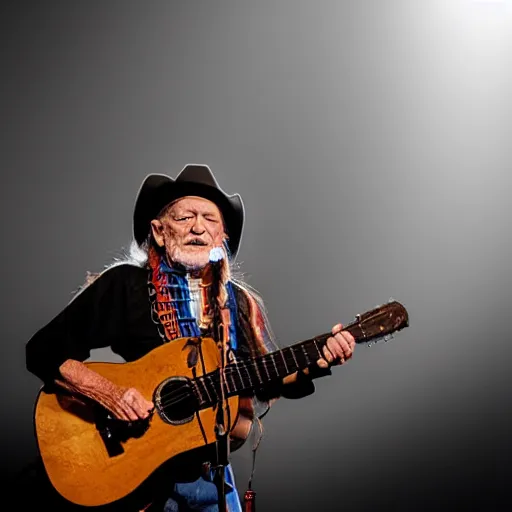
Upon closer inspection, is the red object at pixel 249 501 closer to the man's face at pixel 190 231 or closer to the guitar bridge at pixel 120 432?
the guitar bridge at pixel 120 432

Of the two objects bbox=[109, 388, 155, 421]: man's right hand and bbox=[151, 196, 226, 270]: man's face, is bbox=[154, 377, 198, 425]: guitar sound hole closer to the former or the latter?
bbox=[109, 388, 155, 421]: man's right hand

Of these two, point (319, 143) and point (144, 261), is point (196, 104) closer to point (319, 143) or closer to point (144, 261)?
point (319, 143)

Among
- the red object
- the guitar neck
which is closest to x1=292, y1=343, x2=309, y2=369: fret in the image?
the guitar neck

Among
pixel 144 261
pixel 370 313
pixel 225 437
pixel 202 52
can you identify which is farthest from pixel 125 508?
pixel 202 52

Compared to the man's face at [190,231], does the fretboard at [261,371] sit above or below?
below

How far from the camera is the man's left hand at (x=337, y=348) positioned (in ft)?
7.59

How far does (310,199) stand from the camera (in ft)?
8.94

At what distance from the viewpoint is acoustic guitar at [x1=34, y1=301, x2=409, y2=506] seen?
2.22 m

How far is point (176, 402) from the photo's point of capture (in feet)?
7.44

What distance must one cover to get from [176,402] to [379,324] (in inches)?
28.6

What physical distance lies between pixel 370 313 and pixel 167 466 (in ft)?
2.77

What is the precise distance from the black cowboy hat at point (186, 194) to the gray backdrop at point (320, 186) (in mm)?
43

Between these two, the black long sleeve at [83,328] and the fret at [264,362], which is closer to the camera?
the fret at [264,362]

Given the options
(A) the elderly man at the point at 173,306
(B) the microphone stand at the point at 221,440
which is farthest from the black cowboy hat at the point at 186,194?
(B) the microphone stand at the point at 221,440
